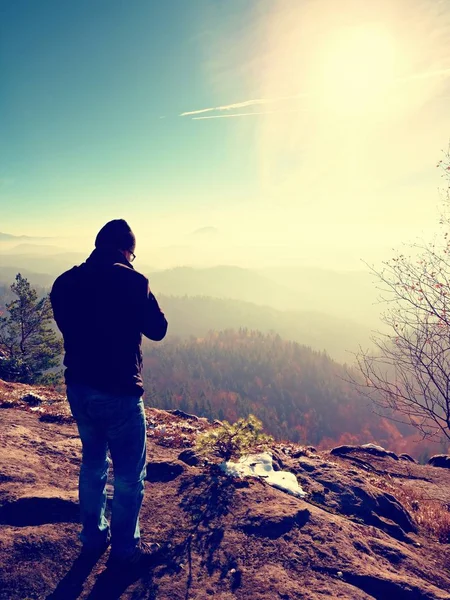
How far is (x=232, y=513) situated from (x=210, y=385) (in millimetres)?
169328

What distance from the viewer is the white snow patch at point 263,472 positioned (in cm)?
682

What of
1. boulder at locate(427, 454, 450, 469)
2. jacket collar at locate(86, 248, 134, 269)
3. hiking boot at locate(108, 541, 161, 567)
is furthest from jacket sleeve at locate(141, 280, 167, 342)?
boulder at locate(427, 454, 450, 469)

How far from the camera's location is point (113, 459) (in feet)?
13.7

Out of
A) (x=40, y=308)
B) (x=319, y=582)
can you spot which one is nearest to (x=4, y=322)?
(x=40, y=308)

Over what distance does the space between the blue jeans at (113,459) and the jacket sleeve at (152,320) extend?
30.1 inches

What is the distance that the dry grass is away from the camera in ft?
21.8

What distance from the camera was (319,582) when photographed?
4.41 meters

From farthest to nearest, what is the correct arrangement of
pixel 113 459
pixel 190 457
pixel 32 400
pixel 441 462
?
1. pixel 441 462
2. pixel 32 400
3. pixel 190 457
4. pixel 113 459

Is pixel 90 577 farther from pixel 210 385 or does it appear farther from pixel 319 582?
pixel 210 385

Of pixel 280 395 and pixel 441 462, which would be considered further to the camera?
pixel 280 395

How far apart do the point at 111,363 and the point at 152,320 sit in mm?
641

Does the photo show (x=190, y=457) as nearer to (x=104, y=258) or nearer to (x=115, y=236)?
(x=104, y=258)

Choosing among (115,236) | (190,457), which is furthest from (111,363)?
(190,457)

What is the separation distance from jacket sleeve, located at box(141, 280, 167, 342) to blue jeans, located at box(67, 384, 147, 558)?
2.51 feet
